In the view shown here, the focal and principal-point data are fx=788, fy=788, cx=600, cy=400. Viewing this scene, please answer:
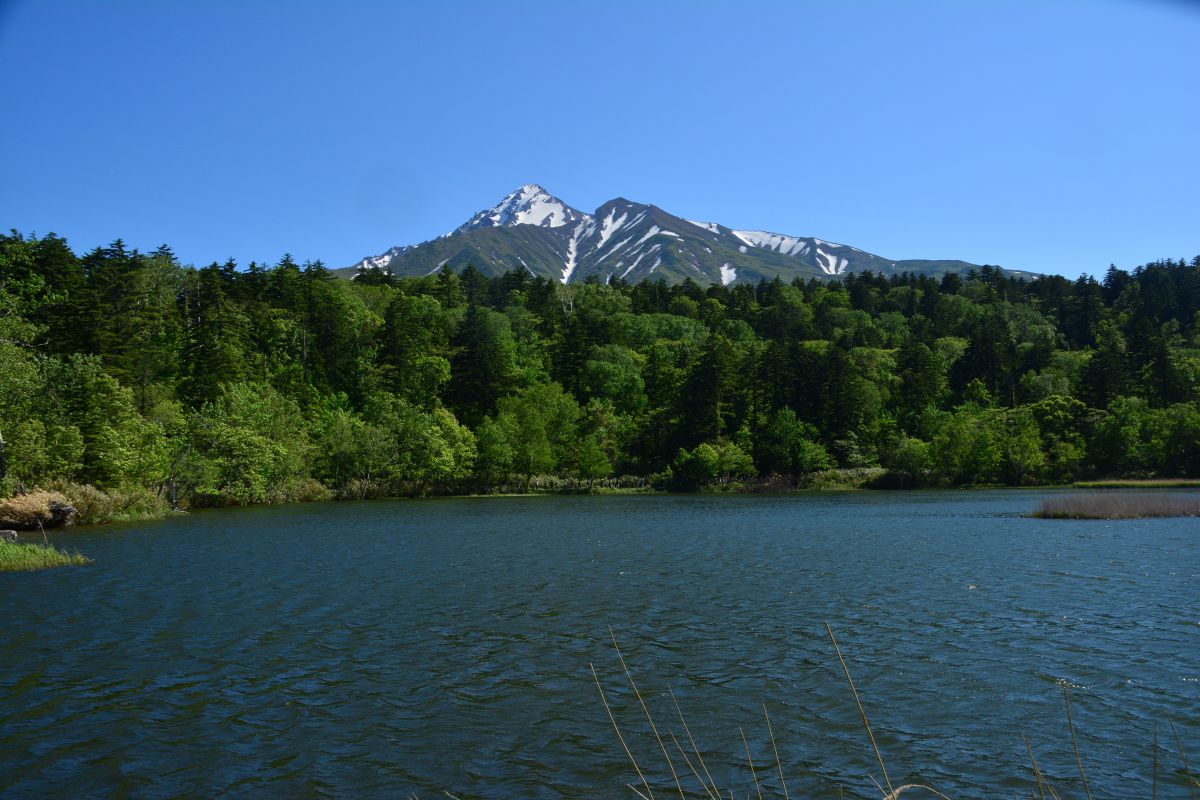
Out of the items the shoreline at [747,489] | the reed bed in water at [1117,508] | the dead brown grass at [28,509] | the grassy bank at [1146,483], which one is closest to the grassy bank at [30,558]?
the dead brown grass at [28,509]

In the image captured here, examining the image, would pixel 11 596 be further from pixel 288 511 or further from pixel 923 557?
pixel 288 511

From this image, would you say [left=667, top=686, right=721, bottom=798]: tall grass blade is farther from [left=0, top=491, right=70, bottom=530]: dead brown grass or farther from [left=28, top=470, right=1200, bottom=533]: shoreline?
[left=28, top=470, right=1200, bottom=533]: shoreline

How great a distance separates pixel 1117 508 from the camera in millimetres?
48438

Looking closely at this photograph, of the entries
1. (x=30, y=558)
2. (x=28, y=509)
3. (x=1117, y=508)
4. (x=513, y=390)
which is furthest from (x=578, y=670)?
(x=513, y=390)

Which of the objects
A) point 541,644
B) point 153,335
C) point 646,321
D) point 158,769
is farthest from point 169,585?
point 646,321

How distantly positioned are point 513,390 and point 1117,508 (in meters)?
81.8

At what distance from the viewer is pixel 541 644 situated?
59.4ft

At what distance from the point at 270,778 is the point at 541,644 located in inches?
312

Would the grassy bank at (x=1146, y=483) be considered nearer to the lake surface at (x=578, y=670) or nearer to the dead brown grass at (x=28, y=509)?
the lake surface at (x=578, y=670)

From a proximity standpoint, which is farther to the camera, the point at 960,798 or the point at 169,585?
the point at 169,585

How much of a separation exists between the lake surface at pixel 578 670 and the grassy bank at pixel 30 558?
169cm

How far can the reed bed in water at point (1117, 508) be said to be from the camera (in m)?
47.4

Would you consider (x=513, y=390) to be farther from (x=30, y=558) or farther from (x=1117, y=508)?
(x=30, y=558)

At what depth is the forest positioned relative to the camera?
66.4 metres
